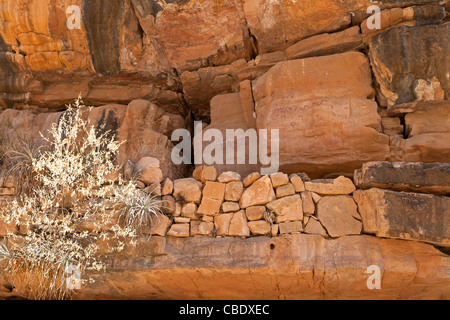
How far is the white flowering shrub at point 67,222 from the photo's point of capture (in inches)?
157

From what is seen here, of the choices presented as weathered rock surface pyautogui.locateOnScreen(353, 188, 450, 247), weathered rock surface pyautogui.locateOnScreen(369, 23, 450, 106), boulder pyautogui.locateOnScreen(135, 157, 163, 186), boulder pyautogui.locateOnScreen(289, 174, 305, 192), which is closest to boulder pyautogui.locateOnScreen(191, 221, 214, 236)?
boulder pyautogui.locateOnScreen(135, 157, 163, 186)

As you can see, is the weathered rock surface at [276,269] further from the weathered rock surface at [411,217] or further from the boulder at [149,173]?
the boulder at [149,173]

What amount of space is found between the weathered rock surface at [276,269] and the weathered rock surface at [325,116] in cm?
109

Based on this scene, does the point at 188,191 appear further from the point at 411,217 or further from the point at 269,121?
the point at 411,217

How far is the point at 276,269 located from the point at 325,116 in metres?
1.97

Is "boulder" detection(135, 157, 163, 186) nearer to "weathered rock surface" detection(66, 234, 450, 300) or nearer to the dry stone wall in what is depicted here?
the dry stone wall

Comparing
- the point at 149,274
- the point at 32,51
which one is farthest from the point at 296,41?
the point at 32,51

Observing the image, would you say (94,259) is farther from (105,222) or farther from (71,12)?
(71,12)

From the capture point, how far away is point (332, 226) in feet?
13.1

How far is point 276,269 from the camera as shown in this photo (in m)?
3.84

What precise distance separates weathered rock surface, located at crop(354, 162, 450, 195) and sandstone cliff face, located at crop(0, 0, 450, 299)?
0.05ft

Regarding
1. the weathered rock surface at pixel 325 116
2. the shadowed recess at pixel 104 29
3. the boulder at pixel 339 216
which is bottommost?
the boulder at pixel 339 216

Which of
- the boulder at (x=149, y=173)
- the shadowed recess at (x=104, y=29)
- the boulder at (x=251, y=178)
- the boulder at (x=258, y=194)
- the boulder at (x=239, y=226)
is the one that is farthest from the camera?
the shadowed recess at (x=104, y=29)

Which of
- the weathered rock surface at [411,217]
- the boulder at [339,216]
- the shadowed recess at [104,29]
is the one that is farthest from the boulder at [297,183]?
the shadowed recess at [104,29]
